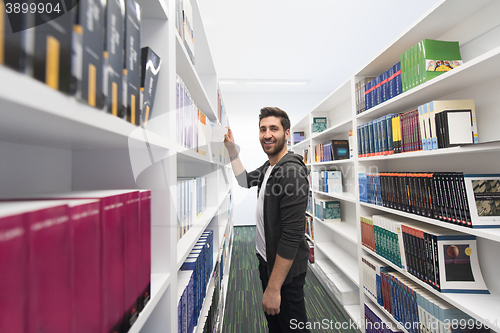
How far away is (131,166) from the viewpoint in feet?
1.80

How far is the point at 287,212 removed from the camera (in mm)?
1271

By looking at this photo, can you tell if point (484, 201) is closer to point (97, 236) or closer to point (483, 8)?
point (483, 8)

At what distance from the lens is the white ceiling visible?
2.48 meters

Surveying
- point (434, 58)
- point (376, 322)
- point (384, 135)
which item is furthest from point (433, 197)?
point (376, 322)

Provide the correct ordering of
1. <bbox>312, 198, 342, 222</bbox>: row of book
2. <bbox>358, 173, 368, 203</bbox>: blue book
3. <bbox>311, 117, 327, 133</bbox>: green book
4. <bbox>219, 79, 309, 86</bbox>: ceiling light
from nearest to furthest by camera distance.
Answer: <bbox>358, 173, 368, 203</bbox>: blue book < <bbox>312, 198, 342, 222</bbox>: row of book < <bbox>311, 117, 327, 133</bbox>: green book < <bbox>219, 79, 309, 86</bbox>: ceiling light

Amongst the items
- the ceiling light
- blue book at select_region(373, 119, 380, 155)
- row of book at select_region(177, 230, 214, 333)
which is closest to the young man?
row of book at select_region(177, 230, 214, 333)

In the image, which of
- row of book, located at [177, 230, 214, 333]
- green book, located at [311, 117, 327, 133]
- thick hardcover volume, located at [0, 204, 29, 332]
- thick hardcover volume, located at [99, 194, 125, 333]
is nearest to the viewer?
thick hardcover volume, located at [0, 204, 29, 332]

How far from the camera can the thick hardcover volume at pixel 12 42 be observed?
205mm

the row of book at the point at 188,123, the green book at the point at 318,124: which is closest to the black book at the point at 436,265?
the row of book at the point at 188,123

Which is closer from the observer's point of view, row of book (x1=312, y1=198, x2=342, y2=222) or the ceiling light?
row of book (x1=312, y1=198, x2=342, y2=222)

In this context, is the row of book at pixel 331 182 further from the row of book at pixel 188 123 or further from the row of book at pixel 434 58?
the row of book at pixel 188 123

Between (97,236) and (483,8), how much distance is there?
2.03 meters

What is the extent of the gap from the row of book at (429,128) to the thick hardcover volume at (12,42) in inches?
62.5

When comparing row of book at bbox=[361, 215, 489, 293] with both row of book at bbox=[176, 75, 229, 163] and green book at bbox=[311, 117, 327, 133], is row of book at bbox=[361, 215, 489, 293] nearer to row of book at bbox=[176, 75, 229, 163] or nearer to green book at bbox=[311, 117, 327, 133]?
row of book at bbox=[176, 75, 229, 163]
